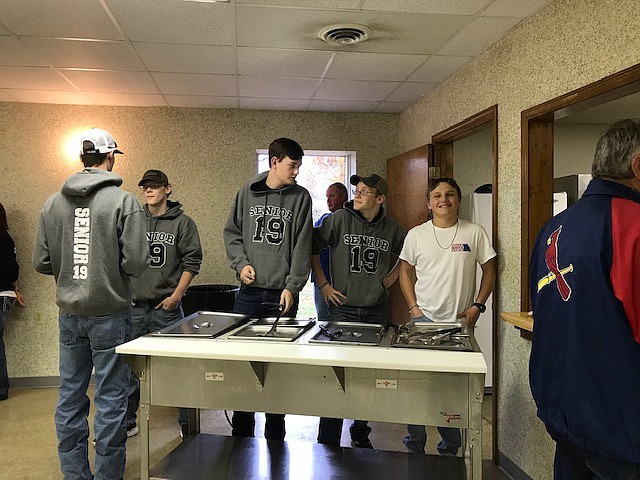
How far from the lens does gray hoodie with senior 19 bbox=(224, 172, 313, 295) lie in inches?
105

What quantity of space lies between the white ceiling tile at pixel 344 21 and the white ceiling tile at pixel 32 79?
A: 1.56 m

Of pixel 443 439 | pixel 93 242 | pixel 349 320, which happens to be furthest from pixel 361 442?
pixel 93 242

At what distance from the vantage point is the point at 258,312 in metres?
2.71

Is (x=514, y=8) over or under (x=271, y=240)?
over

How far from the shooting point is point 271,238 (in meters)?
2.70

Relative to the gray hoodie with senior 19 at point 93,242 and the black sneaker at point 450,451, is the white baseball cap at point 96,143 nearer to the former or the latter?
the gray hoodie with senior 19 at point 93,242

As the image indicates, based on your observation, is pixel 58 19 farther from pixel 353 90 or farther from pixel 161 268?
pixel 353 90

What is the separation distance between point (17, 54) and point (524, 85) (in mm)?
2931

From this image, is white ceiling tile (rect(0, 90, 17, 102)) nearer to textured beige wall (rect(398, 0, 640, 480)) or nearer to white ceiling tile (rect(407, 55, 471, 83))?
white ceiling tile (rect(407, 55, 471, 83))

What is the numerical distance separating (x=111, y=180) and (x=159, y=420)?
6.46ft

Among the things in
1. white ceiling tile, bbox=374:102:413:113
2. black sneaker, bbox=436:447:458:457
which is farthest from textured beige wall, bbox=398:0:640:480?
white ceiling tile, bbox=374:102:413:113

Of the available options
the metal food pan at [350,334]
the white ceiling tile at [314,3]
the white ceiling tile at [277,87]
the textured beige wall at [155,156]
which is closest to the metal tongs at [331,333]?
the metal food pan at [350,334]

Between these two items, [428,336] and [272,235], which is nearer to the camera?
[428,336]

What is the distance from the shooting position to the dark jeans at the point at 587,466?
4.54ft
